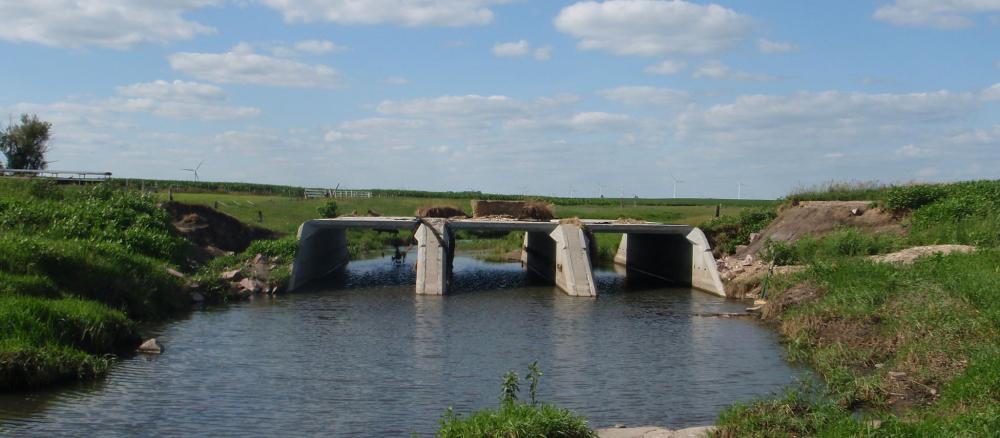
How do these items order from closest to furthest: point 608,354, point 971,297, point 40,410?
point 40,410 < point 971,297 < point 608,354

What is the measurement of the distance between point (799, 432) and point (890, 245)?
20334mm

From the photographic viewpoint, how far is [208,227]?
38781mm

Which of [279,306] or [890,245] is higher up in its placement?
[890,245]

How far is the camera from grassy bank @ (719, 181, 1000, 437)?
11539 mm

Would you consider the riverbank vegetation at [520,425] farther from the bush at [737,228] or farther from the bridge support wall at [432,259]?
the bush at [737,228]

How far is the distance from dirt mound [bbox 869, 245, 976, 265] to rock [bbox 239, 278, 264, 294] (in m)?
19.7

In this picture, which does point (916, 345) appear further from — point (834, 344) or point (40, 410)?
point (40, 410)

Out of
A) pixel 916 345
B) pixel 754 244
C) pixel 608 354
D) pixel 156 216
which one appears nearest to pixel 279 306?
pixel 156 216

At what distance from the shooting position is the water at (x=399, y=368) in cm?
1385

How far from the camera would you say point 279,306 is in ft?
90.0

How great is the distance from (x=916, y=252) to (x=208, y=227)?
1106 inches

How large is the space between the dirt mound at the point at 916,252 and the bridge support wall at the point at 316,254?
1967 centimetres

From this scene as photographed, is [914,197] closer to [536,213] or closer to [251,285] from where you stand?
[536,213]

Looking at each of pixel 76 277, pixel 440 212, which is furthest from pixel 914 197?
pixel 76 277
